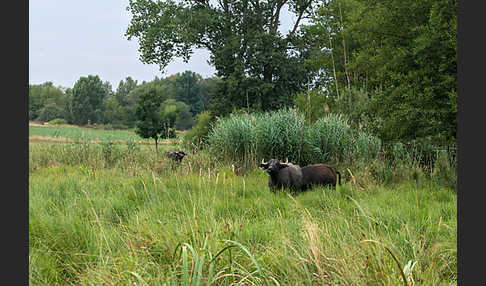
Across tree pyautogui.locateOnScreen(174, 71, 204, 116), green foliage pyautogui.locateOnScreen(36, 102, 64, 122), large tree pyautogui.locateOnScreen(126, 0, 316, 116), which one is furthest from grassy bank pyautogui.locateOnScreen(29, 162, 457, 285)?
tree pyautogui.locateOnScreen(174, 71, 204, 116)

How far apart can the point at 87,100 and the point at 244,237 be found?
54332 millimetres

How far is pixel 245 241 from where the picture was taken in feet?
9.56

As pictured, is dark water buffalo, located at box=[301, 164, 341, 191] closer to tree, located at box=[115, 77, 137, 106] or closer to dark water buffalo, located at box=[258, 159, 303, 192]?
dark water buffalo, located at box=[258, 159, 303, 192]

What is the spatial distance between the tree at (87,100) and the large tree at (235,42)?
29.7 m

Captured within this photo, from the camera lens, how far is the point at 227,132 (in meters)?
8.19

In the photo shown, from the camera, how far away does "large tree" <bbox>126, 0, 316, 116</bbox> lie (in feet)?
74.9

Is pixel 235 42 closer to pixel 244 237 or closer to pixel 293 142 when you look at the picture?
pixel 293 142

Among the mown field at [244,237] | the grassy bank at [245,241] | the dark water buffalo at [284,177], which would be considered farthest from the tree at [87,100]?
the grassy bank at [245,241]

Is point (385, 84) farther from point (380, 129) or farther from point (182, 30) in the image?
point (182, 30)

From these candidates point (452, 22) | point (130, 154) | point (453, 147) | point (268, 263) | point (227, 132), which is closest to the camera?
point (268, 263)

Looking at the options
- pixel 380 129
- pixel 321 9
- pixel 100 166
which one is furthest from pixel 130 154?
pixel 321 9

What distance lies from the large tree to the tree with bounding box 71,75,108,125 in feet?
97.5

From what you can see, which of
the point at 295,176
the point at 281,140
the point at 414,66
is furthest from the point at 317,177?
the point at 414,66

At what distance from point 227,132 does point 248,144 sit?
2.42 ft
